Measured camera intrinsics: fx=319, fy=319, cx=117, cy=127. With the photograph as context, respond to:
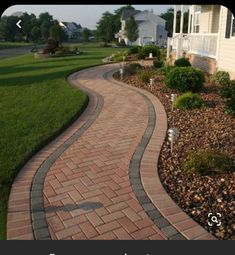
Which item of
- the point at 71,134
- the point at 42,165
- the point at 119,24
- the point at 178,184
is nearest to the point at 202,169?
the point at 178,184

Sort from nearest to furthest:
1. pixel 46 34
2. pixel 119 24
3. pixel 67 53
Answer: pixel 67 53 → pixel 46 34 → pixel 119 24

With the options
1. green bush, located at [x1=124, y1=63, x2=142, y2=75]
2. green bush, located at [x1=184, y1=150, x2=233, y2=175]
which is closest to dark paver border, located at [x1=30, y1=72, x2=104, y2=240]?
green bush, located at [x1=184, y1=150, x2=233, y2=175]

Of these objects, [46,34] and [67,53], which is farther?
[46,34]

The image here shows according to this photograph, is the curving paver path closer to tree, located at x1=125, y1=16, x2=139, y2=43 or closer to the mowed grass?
the mowed grass

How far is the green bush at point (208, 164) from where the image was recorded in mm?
4887

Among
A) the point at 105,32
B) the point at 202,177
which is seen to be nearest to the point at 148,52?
the point at 202,177

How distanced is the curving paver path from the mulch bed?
0.17 metres

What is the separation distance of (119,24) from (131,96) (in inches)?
2980

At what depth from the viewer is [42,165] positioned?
5.43m

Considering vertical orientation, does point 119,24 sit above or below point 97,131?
above

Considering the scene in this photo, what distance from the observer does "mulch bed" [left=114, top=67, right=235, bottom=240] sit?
3932 millimetres

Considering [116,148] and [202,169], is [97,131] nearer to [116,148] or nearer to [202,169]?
[116,148]

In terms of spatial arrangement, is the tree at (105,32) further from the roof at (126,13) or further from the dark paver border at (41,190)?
the dark paver border at (41,190)

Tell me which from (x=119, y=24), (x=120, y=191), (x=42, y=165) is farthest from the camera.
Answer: (x=119, y=24)
